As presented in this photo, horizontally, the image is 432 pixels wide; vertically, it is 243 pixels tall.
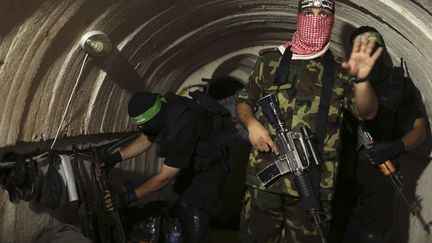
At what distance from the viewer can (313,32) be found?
9.84 feet

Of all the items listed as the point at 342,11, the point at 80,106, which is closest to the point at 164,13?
the point at 80,106

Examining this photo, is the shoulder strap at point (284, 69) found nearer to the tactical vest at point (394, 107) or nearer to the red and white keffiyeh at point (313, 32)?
the red and white keffiyeh at point (313, 32)

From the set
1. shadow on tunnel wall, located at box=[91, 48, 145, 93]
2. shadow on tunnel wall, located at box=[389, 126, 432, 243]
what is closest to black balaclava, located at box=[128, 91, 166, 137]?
shadow on tunnel wall, located at box=[91, 48, 145, 93]

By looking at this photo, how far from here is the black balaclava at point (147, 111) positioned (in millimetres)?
3854

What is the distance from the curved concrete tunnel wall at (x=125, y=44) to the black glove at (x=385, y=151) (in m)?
0.65

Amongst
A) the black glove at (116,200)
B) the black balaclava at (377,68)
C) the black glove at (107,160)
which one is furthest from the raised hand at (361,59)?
the black glove at (107,160)

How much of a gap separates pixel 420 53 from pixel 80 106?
2.67 metres

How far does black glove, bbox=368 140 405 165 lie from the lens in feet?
12.0

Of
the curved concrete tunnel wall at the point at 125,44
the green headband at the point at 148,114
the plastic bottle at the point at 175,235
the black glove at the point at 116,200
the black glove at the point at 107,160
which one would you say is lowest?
the plastic bottle at the point at 175,235

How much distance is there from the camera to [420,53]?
3748mm

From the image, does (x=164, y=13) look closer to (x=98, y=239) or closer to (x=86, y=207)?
(x=86, y=207)

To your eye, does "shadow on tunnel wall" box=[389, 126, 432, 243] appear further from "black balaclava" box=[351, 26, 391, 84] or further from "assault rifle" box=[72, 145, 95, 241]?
"assault rifle" box=[72, 145, 95, 241]

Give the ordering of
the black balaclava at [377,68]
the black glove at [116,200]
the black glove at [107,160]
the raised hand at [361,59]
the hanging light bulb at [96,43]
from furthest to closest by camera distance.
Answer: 1. the black glove at [107,160]
2. the black glove at [116,200]
3. the black balaclava at [377,68]
4. the hanging light bulb at [96,43]
5. the raised hand at [361,59]

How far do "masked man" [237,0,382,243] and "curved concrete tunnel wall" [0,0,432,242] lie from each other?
0.72 metres
